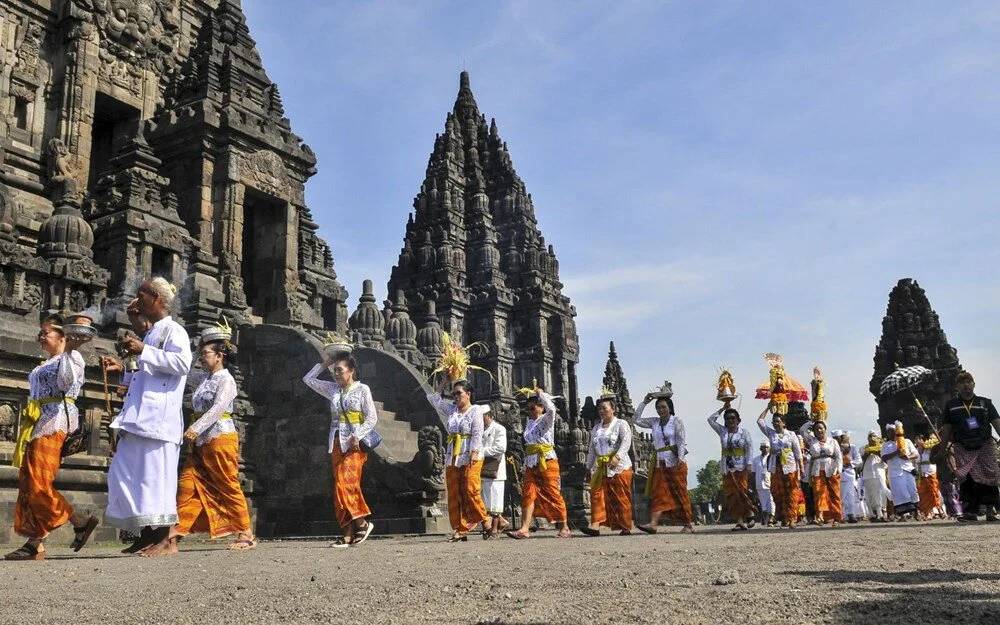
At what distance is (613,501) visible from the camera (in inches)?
433

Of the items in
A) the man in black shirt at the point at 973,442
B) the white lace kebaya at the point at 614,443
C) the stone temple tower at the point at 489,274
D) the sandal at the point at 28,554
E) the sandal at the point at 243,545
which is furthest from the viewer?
the stone temple tower at the point at 489,274

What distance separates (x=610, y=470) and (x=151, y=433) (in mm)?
6232

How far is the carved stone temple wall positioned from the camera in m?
12.2

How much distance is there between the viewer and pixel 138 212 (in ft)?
49.8

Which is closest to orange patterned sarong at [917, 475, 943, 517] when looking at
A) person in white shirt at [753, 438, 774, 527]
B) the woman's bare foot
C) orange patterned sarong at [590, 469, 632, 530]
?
person in white shirt at [753, 438, 774, 527]

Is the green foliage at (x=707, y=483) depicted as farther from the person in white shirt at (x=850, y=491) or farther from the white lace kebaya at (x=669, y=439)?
the white lace kebaya at (x=669, y=439)

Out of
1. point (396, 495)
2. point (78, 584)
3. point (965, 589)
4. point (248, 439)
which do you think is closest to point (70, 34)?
point (248, 439)

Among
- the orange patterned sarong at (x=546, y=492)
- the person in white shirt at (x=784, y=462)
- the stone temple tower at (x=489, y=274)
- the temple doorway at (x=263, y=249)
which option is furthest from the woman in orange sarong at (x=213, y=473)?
the stone temple tower at (x=489, y=274)

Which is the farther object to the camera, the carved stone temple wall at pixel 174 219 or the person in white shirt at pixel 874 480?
the person in white shirt at pixel 874 480

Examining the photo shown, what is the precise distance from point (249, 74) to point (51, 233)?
260 inches

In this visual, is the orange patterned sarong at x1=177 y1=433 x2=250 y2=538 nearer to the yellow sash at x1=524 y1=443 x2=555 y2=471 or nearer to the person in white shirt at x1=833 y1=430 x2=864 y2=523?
the yellow sash at x1=524 y1=443 x2=555 y2=471

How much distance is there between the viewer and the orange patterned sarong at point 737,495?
11867mm

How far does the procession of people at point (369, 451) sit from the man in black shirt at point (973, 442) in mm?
16

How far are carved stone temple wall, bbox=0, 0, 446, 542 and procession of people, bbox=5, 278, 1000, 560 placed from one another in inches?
45.4
